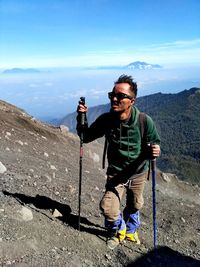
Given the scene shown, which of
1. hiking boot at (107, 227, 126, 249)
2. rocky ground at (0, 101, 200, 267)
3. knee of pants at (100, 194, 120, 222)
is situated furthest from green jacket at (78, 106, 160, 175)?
rocky ground at (0, 101, 200, 267)

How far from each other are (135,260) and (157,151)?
248 centimetres

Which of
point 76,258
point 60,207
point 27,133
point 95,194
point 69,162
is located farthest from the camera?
point 27,133

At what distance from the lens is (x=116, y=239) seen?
29.5 ft

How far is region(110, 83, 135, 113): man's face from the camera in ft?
25.7

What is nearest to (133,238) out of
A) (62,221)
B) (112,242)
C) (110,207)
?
(112,242)

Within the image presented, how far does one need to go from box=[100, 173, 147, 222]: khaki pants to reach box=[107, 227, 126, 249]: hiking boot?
1.72ft

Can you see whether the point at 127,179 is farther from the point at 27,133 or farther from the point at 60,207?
the point at 27,133

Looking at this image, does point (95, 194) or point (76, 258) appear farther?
point (95, 194)

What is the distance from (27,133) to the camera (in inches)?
829

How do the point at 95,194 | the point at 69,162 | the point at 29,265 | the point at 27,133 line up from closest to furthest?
the point at 29,265 < the point at 95,194 < the point at 69,162 < the point at 27,133

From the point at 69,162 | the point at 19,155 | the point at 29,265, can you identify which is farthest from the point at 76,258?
the point at 69,162

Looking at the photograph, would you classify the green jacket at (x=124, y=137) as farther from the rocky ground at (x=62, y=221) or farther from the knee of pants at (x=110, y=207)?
the rocky ground at (x=62, y=221)

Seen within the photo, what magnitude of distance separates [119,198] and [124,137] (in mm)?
1395

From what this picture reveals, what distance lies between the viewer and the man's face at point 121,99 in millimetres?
7844
